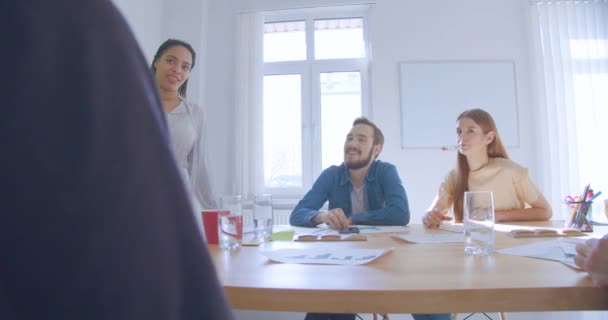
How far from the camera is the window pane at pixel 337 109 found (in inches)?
150

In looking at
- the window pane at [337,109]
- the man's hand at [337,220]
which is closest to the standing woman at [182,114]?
the man's hand at [337,220]

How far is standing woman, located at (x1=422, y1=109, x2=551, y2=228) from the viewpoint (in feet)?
6.44

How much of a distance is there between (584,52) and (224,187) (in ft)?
12.5

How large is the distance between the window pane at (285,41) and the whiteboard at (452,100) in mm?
1195

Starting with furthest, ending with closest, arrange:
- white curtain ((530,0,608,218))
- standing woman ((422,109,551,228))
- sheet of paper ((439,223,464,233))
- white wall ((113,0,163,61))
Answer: white curtain ((530,0,608,218))
white wall ((113,0,163,61))
standing woman ((422,109,551,228))
sheet of paper ((439,223,464,233))

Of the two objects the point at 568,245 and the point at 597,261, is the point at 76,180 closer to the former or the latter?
the point at 597,261

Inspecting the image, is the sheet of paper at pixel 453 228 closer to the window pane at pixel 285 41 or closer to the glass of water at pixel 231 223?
the glass of water at pixel 231 223

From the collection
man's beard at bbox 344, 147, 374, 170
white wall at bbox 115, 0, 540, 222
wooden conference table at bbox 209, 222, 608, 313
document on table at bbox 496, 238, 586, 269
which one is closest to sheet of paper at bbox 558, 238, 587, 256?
document on table at bbox 496, 238, 586, 269

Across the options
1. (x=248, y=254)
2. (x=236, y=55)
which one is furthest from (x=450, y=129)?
(x=248, y=254)

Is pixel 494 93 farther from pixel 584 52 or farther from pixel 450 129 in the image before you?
pixel 584 52

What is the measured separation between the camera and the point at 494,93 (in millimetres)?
3582

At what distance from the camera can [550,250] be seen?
2.94 feet

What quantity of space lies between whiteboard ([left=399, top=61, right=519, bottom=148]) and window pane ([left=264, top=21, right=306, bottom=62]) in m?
1.19

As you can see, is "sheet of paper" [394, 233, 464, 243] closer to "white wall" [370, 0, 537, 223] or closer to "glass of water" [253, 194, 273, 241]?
"glass of water" [253, 194, 273, 241]
